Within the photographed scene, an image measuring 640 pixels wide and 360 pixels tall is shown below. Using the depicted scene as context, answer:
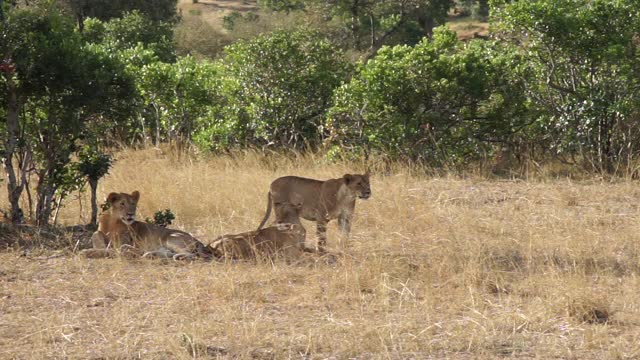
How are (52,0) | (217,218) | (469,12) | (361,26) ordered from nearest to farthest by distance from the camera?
(52,0)
(217,218)
(361,26)
(469,12)

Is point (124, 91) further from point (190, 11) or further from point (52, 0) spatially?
point (190, 11)

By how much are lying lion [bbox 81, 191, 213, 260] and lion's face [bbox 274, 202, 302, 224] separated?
2.39 feet

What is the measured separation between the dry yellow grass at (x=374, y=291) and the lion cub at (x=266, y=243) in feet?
0.74

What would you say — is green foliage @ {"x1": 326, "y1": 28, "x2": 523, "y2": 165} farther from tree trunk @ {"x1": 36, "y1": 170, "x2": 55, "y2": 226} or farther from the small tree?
tree trunk @ {"x1": 36, "y1": 170, "x2": 55, "y2": 226}

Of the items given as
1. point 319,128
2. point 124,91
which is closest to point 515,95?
point 319,128

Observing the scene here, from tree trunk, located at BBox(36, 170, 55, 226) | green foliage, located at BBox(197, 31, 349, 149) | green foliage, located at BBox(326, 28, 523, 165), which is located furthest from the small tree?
green foliage, located at BBox(197, 31, 349, 149)

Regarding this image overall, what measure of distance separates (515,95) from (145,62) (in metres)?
6.46

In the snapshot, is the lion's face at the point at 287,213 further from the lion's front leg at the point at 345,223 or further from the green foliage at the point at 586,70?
the green foliage at the point at 586,70

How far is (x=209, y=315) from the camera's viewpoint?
22.8 feet

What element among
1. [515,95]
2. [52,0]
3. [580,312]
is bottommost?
[580,312]

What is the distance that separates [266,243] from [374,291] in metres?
1.47

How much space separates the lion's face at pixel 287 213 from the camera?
9.27 m

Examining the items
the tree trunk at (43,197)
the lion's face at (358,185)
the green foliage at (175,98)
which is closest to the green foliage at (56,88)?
the tree trunk at (43,197)

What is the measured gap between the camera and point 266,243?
8828 millimetres
